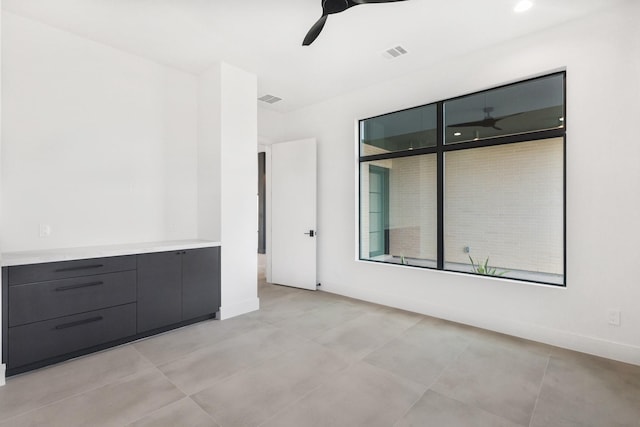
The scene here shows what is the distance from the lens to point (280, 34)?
3.06 meters

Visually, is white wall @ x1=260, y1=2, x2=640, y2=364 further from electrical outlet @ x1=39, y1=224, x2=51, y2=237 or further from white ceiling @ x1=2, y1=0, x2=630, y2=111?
electrical outlet @ x1=39, y1=224, x2=51, y2=237

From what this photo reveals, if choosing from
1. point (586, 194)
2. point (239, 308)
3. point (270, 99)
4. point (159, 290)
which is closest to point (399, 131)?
point (270, 99)

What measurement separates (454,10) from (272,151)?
3317 millimetres

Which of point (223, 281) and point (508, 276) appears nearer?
point (508, 276)

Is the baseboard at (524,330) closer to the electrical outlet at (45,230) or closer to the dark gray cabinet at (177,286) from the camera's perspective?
the dark gray cabinet at (177,286)

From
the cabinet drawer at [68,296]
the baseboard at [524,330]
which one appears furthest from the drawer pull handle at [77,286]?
the baseboard at [524,330]

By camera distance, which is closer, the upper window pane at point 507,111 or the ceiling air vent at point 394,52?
the upper window pane at point 507,111

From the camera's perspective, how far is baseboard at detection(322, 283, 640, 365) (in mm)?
2623

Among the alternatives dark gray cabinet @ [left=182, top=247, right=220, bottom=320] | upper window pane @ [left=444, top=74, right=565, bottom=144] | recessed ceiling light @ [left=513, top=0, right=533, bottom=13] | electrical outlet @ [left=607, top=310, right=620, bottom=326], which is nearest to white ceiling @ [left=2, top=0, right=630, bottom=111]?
recessed ceiling light @ [left=513, top=0, right=533, bottom=13]

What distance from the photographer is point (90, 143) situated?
10.3 ft

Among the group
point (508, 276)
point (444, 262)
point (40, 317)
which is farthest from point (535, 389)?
point (40, 317)

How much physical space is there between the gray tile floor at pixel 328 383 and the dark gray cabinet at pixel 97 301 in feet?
0.50

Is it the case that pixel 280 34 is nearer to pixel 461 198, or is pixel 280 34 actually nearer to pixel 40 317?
pixel 461 198

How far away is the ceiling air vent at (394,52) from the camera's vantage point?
330 centimetres
